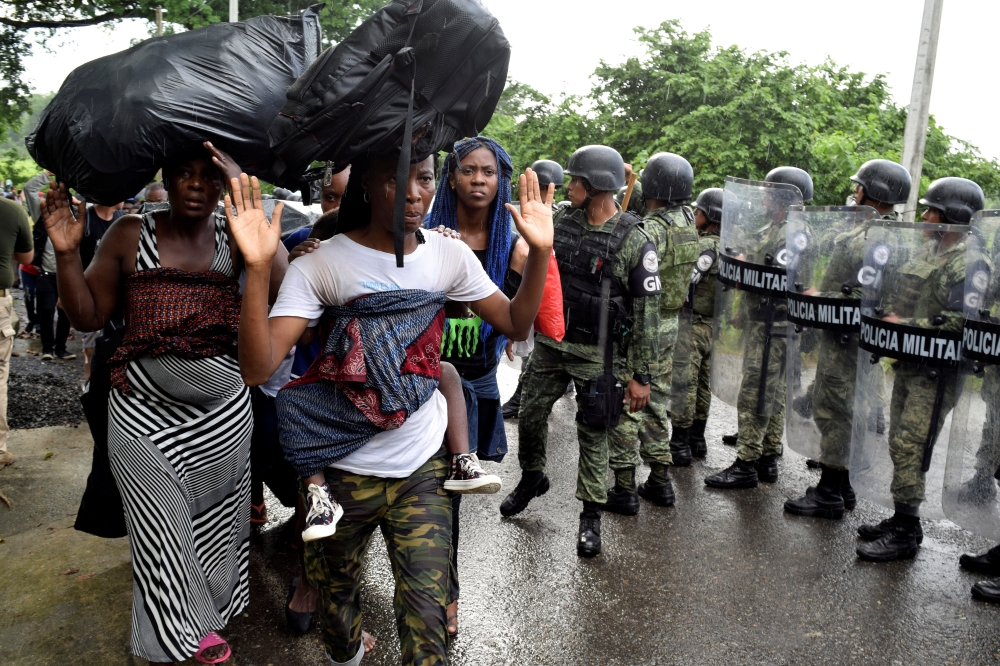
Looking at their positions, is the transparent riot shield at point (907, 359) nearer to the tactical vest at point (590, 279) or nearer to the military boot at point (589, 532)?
the tactical vest at point (590, 279)

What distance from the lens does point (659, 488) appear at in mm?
5289

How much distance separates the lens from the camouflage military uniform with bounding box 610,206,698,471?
5.31 m

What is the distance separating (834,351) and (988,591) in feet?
5.16

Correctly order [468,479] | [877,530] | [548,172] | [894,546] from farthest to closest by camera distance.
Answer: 1. [548,172]
2. [877,530]
3. [894,546]
4. [468,479]

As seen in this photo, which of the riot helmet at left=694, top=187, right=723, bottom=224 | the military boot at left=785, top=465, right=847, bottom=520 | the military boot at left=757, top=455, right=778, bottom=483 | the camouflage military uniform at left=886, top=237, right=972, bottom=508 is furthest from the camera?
the riot helmet at left=694, top=187, right=723, bottom=224

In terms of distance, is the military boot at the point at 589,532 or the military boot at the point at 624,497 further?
the military boot at the point at 624,497

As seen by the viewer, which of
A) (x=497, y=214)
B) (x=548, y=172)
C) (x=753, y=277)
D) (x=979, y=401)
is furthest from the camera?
(x=548, y=172)

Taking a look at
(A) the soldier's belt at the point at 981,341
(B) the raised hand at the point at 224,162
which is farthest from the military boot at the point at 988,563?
(B) the raised hand at the point at 224,162

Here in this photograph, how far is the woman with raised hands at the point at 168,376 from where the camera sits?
2.88m

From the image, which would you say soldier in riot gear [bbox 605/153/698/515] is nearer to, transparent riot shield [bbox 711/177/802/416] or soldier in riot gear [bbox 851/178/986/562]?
transparent riot shield [bbox 711/177/802/416]

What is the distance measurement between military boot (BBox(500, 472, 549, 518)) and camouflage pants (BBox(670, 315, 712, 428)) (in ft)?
5.39

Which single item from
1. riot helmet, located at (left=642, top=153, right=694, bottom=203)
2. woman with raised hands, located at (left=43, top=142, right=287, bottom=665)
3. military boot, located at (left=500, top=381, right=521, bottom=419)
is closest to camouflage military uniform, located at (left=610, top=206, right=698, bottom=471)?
riot helmet, located at (left=642, top=153, right=694, bottom=203)

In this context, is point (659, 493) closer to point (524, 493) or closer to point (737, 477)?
point (737, 477)

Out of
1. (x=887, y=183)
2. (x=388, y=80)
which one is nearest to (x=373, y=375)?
(x=388, y=80)
